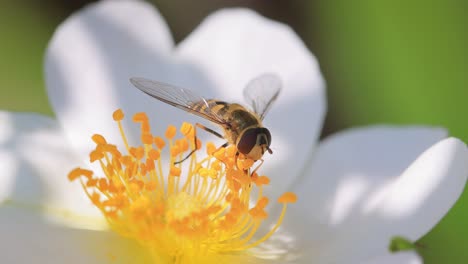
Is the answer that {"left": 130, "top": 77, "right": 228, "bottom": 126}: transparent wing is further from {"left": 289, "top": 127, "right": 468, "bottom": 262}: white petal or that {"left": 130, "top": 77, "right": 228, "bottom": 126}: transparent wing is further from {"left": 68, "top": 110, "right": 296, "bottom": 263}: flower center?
{"left": 289, "top": 127, "right": 468, "bottom": 262}: white petal

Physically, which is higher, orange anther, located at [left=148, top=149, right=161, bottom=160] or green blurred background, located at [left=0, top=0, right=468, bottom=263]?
green blurred background, located at [left=0, top=0, right=468, bottom=263]

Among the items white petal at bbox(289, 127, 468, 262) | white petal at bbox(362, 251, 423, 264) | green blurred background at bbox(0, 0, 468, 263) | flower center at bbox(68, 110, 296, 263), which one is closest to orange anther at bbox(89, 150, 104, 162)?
flower center at bbox(68, 110, 296, 263)

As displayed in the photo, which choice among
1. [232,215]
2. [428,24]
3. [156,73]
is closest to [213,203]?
[232,215]

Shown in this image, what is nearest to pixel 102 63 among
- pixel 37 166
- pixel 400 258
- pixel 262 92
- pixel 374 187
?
pixel 37 166

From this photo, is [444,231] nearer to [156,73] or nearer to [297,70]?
[297,70]

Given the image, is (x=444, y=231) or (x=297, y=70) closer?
(x=297, y=70)

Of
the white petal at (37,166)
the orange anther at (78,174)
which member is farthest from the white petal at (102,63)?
the orange anther at (78,174)
